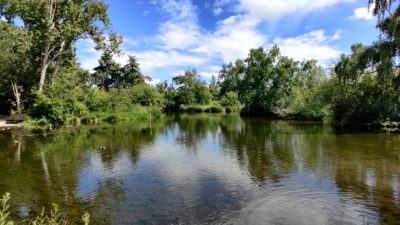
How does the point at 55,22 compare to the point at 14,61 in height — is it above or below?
above

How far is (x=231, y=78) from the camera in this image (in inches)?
3450

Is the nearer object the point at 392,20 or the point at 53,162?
the point at 53,162

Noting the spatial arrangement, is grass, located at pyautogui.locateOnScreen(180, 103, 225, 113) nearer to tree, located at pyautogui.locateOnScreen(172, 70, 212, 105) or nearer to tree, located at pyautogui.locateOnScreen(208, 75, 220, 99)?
tree, located at pyautogui.locateOnScreen(172, 70, 212, 105)

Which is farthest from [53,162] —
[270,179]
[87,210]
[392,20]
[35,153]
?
[392,20]

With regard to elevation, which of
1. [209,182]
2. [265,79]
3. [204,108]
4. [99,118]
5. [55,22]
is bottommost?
[209,182]

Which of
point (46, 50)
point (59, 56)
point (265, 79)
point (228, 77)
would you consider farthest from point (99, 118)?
point (228, 77)

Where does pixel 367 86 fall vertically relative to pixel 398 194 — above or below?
above

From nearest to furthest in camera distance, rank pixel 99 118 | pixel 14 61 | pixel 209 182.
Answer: pixel 209 182, pixel 14 61, pixel 99 118

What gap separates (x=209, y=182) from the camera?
11445 millimetres

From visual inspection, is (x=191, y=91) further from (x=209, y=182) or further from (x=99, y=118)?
(x=209, y=182)

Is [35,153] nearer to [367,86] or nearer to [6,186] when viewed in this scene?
[6,186]

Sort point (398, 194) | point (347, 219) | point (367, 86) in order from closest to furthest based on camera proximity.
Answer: point (347, 219) < point (398, 194) < point (367, 86)

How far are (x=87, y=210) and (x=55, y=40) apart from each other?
1207 inches

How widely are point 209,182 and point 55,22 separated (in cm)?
3242
